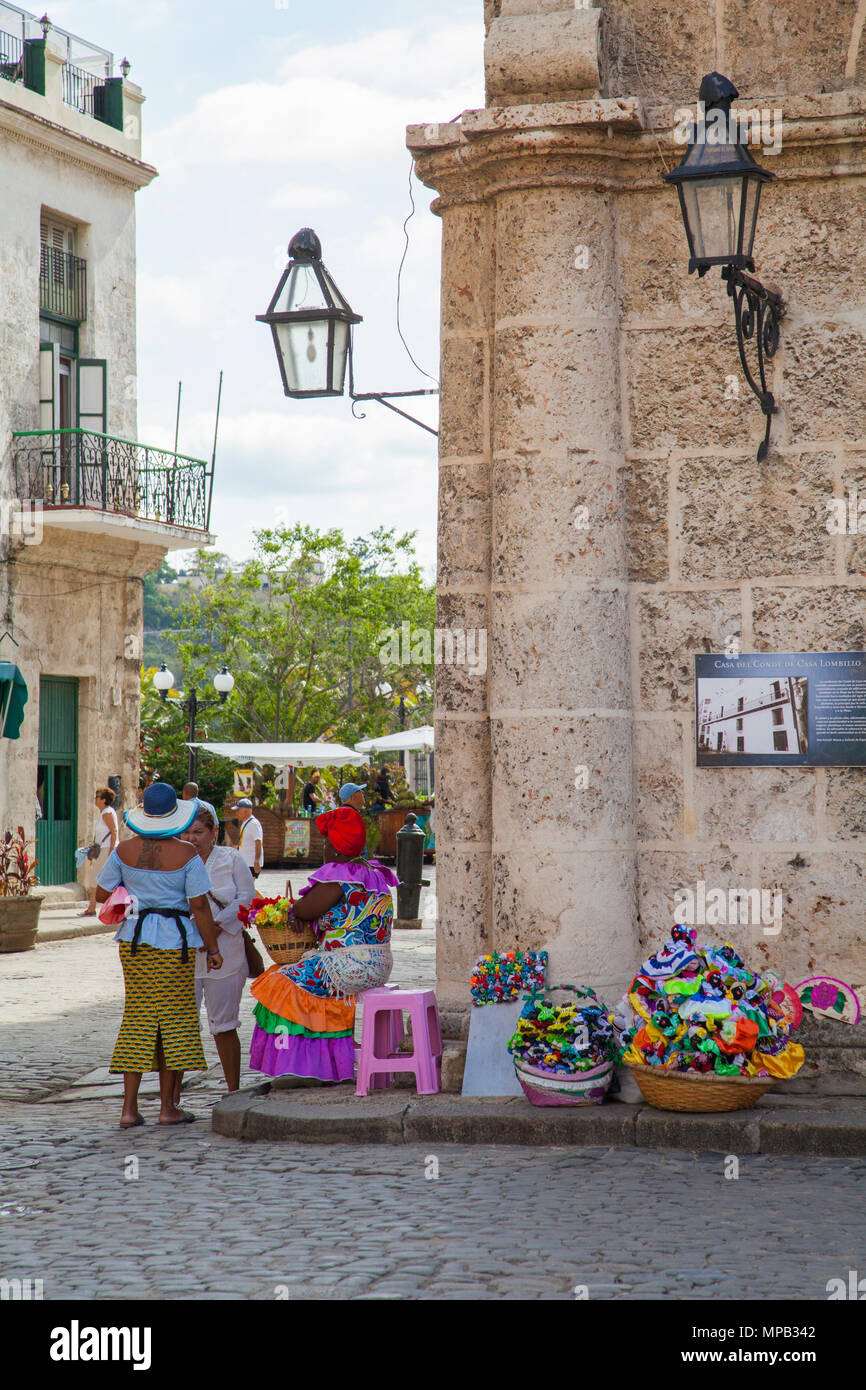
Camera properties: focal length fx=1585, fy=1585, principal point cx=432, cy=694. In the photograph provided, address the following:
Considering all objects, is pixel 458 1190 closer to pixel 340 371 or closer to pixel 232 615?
pixel 340 371

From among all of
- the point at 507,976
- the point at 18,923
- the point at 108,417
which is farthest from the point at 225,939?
the point at 108,417

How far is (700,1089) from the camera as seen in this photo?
247 inches

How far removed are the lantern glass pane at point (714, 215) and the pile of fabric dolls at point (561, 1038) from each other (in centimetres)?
313

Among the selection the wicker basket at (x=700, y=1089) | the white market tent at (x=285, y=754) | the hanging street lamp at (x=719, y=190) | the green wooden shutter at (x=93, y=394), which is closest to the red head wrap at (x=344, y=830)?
the wicker basket at (x=700, y=1089)

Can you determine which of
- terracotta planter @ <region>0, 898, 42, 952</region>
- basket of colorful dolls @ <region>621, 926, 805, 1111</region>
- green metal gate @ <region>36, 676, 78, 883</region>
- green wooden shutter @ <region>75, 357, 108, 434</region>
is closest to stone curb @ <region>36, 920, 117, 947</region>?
terracotta planter @ <region>0, 898, 42, 952</region>

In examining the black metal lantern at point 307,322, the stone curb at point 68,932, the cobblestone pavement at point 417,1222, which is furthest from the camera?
the stone curb at point 68,932

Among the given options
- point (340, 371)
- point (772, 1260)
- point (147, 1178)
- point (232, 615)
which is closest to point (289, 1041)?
point (147, 1178)

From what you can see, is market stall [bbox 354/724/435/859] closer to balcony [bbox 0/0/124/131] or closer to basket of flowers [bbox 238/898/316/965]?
balcony [bbox 0/0/124/131]

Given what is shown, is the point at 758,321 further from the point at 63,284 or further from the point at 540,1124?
the point at 63,284

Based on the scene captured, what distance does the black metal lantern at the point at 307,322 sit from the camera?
30.7 ft

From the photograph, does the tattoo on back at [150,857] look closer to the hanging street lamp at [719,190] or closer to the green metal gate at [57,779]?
the hanging street lamp at [719,190]

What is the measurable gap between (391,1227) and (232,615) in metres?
33.6

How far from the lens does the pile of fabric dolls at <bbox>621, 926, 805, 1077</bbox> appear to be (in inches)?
246

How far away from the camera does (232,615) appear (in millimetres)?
38219
